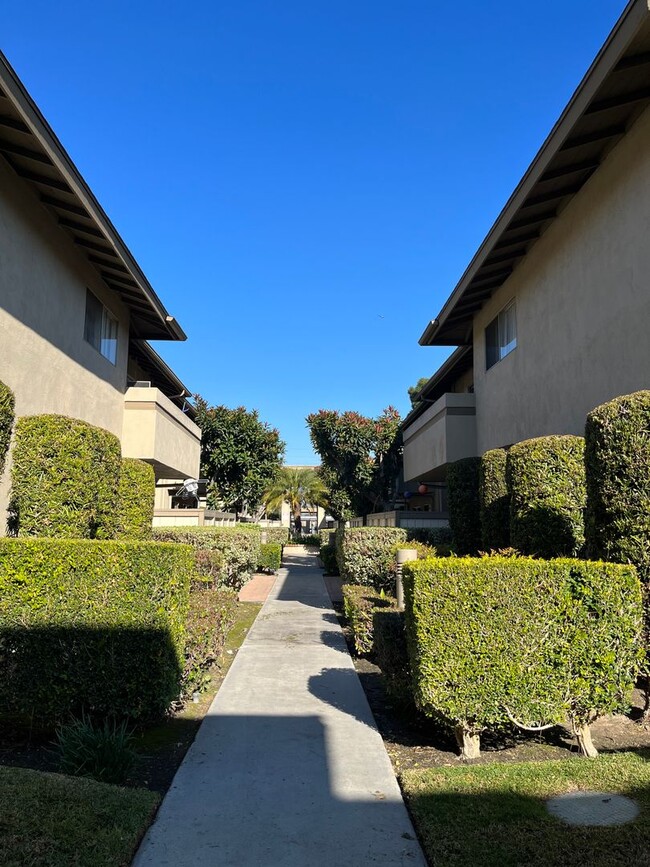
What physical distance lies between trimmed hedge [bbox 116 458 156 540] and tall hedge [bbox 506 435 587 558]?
602cm

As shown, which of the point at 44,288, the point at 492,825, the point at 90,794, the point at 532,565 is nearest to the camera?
the point at 492,825

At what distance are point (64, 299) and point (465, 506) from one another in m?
8.30

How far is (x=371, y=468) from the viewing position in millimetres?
26312

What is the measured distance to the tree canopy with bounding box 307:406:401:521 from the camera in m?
25.8

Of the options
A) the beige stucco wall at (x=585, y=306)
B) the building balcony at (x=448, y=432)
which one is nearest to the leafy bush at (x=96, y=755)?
the beige stucco wall at (x=585, y=306)

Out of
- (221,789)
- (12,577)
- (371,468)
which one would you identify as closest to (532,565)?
(221,789)

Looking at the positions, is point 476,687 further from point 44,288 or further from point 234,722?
point 44,288

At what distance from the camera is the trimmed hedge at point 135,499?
10169 mm

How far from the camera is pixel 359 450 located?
25.8 meters

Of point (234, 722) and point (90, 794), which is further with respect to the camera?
point (234, 722)

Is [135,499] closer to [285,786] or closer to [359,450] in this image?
[285,786]

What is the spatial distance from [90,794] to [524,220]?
34.3 feet

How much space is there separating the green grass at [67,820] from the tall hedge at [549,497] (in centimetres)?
503

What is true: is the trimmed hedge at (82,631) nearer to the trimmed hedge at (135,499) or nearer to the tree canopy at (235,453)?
the trimmed hedge at (135,499)
